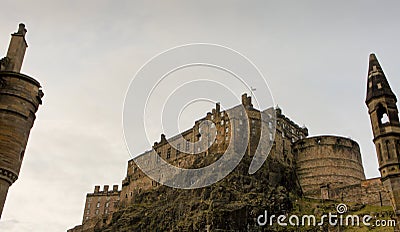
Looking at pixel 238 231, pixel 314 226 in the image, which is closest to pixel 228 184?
pixel 238 231

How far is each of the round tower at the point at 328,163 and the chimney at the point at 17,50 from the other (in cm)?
5615

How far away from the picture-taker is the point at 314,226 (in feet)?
172

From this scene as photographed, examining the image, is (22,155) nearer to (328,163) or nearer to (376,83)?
(376,83)

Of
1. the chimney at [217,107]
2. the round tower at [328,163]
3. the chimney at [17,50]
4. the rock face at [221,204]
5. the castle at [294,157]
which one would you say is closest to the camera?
the chimney at [17,50]

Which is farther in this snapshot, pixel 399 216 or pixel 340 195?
pixel 340 195

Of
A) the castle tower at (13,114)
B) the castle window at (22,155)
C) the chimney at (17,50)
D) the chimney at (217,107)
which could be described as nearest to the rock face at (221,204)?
the chimney at (217,107)

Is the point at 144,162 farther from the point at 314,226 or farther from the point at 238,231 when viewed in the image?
the point at 314,226

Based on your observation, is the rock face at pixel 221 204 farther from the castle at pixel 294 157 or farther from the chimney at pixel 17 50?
the chimney at pixel 17 50

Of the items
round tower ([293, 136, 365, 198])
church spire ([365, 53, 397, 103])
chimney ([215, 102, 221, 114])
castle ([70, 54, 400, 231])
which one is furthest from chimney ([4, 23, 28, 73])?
round tower ([293, 136, 365, 198])

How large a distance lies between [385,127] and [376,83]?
2.73m

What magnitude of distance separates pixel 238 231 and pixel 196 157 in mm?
23823

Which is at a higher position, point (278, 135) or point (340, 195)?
point (278, 135)

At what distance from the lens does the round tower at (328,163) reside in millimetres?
72375

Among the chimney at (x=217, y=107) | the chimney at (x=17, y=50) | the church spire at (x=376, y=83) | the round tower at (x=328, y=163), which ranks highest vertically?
the chimney at (x=217, y=107)
